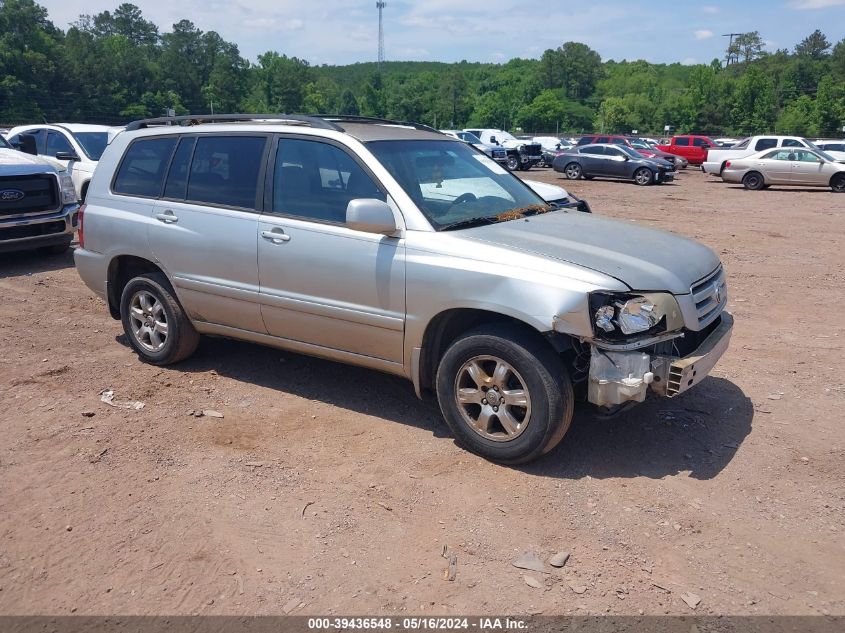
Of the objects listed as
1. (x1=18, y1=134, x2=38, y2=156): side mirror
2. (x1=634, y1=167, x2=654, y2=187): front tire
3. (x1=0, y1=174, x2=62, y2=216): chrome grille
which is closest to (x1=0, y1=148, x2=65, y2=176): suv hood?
(x1=0, y1=174, x2=62, y2=216): chrome grille

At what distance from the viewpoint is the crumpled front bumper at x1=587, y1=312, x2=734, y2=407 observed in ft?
12.9

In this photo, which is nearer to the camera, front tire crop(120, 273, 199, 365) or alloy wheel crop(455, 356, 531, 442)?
alloy wheel crop(455, 356, 531, 442)

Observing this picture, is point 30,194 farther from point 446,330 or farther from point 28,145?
point 446,330

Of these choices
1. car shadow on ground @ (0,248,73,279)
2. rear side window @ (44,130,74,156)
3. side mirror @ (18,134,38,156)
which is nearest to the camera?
car shadow on ground @ (0,248,73,279)

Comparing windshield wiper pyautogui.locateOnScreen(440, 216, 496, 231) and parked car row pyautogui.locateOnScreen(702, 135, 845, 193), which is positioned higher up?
windshield wiper pyautogui.locateOnScreen(440, 216, 496, 231)

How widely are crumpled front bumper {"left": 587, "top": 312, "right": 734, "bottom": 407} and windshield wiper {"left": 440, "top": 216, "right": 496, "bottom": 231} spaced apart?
1.16 meters

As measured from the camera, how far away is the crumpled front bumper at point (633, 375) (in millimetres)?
3930

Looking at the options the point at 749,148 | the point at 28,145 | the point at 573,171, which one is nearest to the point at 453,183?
the point at 28,145

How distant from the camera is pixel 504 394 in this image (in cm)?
420

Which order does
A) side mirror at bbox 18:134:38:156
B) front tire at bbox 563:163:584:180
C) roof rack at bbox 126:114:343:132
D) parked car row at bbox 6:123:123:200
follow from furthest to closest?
1. front tire at bbox 563:163:584:180
2. parked car row at bbox 6:123:123:200
3. side mirror at bbox 18:134:38:156
4. roof rack at bbox 126:114:343:132

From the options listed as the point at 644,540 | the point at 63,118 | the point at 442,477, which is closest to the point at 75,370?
the point at 442,477

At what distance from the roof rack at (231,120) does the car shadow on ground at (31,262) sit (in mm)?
4510

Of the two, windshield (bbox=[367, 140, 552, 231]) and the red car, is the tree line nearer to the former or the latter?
the red car

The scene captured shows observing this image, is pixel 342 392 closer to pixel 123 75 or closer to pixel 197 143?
pixel 197 143
